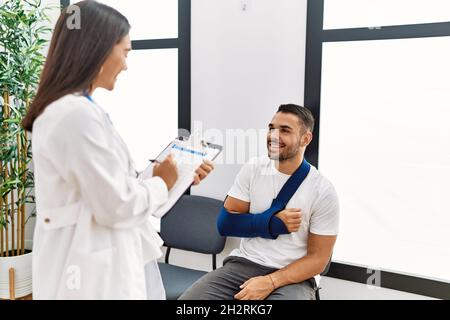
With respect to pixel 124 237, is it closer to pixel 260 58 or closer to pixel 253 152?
pixel 253 152

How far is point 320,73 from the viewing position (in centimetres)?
218

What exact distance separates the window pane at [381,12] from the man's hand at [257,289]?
53.6 inches

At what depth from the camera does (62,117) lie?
3.00 feet

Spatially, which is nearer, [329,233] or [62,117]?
[62,117]

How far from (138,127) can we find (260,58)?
109 cm

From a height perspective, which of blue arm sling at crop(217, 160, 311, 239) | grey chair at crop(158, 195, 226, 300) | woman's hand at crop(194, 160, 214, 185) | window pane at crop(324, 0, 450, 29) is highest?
window pane at crop(324, 0, 450, 29)

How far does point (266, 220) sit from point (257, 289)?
0.95 ft

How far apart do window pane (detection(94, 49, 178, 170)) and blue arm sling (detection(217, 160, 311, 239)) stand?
106 cm

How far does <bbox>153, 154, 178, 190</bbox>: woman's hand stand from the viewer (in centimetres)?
112

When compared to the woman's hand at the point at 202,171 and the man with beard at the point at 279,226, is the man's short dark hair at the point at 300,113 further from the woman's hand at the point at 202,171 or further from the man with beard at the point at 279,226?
the woman's hand at the point at 202,171

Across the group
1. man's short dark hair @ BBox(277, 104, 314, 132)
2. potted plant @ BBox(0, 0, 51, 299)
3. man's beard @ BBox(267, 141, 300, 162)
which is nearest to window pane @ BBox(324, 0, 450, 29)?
man's short dark hair @ BBox(277, 104, 314, 132)

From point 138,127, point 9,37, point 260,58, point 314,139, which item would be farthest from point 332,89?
point 9,37

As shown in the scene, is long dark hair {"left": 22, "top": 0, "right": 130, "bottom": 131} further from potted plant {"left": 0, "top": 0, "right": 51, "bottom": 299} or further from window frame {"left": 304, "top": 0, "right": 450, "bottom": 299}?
potted plant {"left": 0, "top": 0, "right": 51, "bottom": 299}

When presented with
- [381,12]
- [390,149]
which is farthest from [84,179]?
[381,12]
